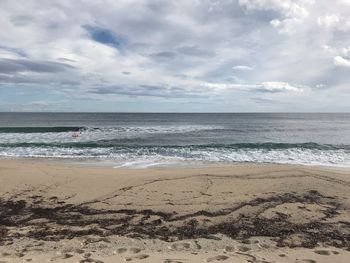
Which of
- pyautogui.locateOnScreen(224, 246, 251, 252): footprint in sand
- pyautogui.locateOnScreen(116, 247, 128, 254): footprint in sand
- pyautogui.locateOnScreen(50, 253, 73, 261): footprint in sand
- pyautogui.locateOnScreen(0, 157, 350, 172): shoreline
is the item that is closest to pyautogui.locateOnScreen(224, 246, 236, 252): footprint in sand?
pyautogui.locateOnScreen(224, 246, 251, 252): footprint in sand

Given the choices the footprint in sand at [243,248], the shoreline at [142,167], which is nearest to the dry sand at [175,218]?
the footprint in sand at [243,248]

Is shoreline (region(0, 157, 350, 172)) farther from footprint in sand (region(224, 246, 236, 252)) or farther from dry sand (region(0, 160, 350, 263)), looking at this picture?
footprint in sand (region(224, 246, 236, 252))

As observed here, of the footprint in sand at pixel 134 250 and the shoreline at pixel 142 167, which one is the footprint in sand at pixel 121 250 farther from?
the shoreline at pixel 142 167

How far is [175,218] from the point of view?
6.21 metres

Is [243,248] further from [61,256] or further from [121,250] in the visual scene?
[61,256]

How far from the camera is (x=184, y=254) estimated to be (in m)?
4.69

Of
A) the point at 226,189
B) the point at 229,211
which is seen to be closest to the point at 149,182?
Answer: the point at 226,189

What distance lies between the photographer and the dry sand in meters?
4.76

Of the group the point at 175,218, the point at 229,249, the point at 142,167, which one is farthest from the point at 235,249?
the point at 142,167

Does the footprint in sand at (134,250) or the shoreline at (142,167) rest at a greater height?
the footprint in sand at (134,250)

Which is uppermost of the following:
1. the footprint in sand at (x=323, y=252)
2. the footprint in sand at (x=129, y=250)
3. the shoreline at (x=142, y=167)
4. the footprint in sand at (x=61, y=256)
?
the footprint in sand at (x=61, y=256)

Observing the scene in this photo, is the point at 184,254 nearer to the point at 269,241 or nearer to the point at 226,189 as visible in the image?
the point at 269,241

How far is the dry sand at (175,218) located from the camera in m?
4.76

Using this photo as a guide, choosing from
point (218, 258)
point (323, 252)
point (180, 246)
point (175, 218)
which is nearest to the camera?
point (218, 258)
